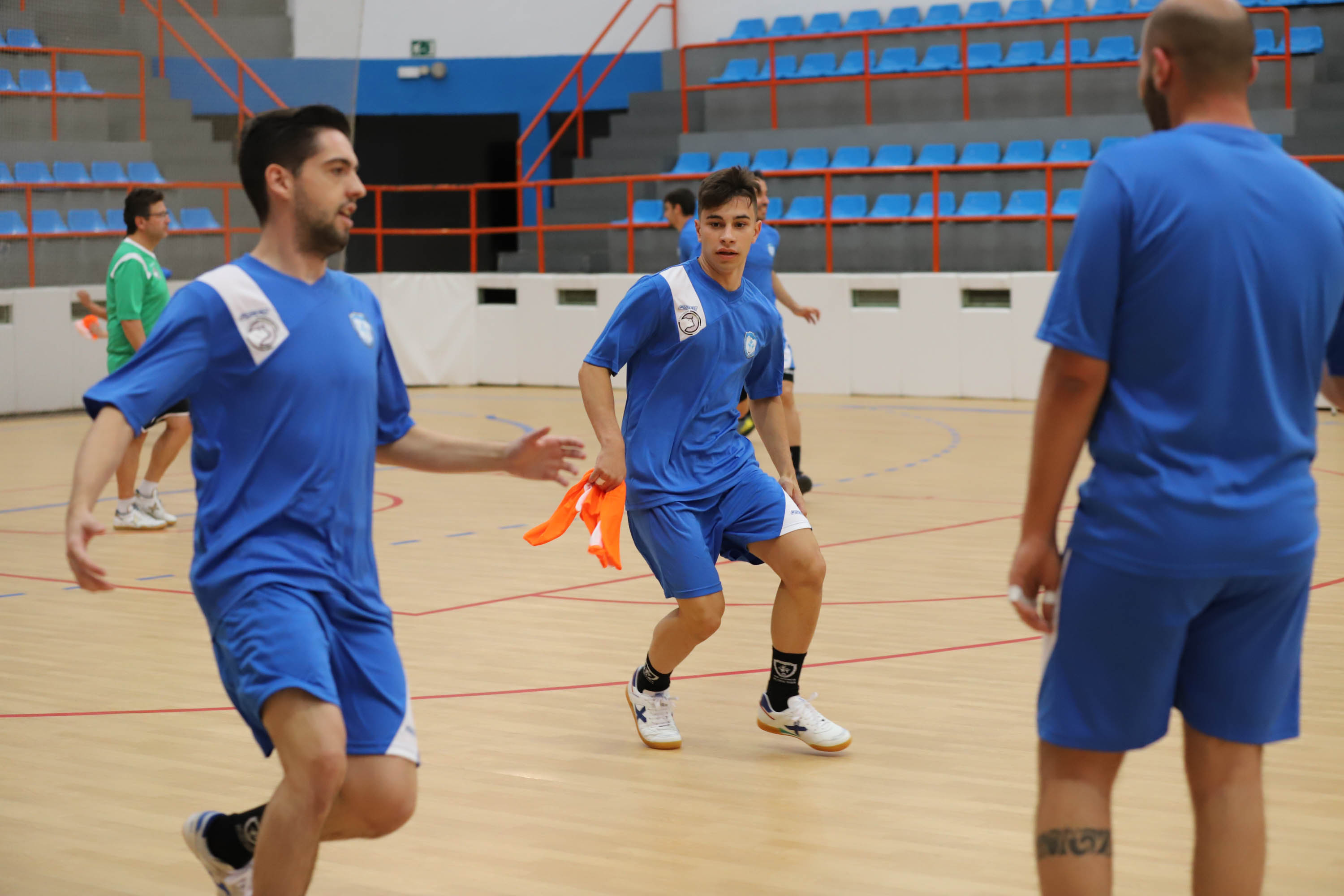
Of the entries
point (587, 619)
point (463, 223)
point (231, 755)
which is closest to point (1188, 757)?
point (231, 755)

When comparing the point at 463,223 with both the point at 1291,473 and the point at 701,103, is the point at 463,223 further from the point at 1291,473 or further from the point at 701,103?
the point at 1291,473

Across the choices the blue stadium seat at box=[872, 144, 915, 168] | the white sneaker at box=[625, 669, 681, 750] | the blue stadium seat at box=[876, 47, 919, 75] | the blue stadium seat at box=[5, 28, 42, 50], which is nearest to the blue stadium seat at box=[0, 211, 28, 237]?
the blue stadium seat at box=[5, 28, 42, 50]

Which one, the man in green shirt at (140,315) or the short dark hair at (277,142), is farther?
the man in green shirt at (140,315)

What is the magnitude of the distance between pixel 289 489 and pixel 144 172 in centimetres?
1445

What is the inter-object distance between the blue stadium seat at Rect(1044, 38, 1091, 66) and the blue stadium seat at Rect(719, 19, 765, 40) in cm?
395

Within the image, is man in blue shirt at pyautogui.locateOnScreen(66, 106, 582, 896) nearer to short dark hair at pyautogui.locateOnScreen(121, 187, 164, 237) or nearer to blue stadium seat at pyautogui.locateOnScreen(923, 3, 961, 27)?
short dark hair at pyautogui.locateOnScreen(121, 187, 164, 237)

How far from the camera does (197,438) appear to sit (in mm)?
2920

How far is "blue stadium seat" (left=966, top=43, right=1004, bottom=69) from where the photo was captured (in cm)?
1738

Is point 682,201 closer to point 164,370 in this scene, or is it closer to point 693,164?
point 164,370

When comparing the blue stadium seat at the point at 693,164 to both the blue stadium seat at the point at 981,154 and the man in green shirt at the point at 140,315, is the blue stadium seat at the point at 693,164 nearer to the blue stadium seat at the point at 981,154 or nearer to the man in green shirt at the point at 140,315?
the blue stadium seat at the point at 981,154

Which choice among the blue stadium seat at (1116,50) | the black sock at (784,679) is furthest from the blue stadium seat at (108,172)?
the black sock at (784,679)

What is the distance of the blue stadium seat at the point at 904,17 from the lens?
61.1ft

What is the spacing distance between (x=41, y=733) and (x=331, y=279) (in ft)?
8.54

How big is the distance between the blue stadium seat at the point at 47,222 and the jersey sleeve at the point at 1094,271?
1449cm
